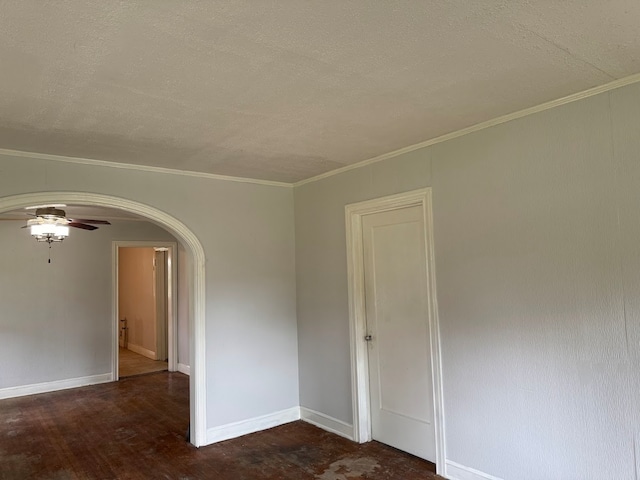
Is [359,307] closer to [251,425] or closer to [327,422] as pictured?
[327,422]

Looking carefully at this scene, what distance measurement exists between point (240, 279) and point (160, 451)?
1677mm

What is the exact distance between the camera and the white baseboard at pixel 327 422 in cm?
414

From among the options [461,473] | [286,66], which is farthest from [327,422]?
[286,66]

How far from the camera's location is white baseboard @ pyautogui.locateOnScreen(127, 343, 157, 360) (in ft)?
28.1

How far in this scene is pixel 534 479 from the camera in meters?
2.75

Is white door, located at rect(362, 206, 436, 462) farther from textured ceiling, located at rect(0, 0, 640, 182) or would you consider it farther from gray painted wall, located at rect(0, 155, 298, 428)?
gray painted wall, located at rect(0, 155, 298, 428)

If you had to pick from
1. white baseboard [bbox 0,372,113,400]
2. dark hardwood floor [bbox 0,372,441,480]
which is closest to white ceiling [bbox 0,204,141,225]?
white baseboard [bbox 0,372,113,400]

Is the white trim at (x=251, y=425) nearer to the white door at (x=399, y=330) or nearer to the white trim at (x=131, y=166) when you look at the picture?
the white door at (x=399, y=330)

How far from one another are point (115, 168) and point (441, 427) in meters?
3.31

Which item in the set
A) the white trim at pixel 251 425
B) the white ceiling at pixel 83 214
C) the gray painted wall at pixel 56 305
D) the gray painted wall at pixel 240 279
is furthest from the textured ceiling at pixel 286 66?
the gray painted wall at pixel 56 305

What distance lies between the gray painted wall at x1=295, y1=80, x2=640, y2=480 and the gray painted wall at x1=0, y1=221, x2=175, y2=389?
17.1 feet

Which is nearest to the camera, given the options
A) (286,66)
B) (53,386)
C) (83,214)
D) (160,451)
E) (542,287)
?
(286,66)

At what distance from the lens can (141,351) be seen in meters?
9.03

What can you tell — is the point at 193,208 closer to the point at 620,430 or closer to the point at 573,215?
the point at 573,215
